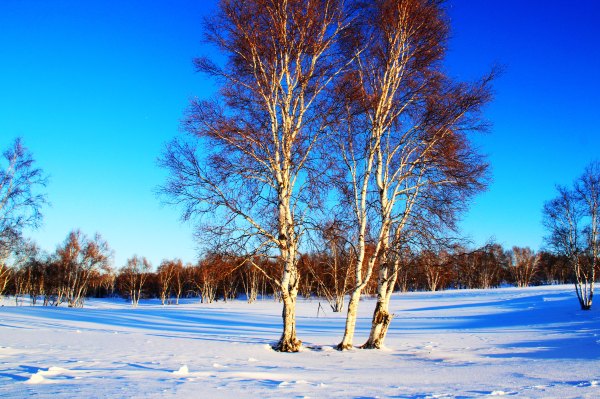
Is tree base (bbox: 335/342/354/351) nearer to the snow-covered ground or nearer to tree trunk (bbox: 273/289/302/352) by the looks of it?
the snow-covered ground

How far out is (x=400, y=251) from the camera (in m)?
12.0

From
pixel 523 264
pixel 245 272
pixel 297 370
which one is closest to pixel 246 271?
pixel 245 272

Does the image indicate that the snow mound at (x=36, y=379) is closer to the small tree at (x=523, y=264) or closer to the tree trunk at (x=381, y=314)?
the tree trunk at (x=381, y=314)

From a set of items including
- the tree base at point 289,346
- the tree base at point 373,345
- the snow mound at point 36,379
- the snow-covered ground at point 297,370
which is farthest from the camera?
the tree base at point 373,345

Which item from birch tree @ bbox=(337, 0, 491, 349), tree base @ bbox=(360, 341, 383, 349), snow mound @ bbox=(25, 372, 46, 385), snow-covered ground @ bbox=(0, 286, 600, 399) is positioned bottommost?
tree base @ bbox=(360, 341, 383, 349)

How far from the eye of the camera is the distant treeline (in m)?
11.9

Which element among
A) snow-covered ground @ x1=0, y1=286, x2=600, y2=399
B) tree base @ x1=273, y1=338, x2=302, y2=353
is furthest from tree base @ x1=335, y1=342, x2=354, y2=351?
tree base @ x1=273, y1=338, x2=302, y2=353

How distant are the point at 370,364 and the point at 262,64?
8375mm

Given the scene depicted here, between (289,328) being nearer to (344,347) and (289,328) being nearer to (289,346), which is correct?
(289,346)

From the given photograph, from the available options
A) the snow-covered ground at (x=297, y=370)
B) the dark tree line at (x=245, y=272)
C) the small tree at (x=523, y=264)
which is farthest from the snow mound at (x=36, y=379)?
the small tree at (x=523, y=264)

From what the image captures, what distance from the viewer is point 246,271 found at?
12.9 metres

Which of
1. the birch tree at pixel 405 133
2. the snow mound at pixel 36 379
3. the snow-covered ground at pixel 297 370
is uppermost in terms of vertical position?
the birch tree at pixel 405 133

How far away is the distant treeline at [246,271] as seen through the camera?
11930mm

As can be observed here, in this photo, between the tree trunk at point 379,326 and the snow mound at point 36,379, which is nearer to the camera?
the snow mound at point 36,379
